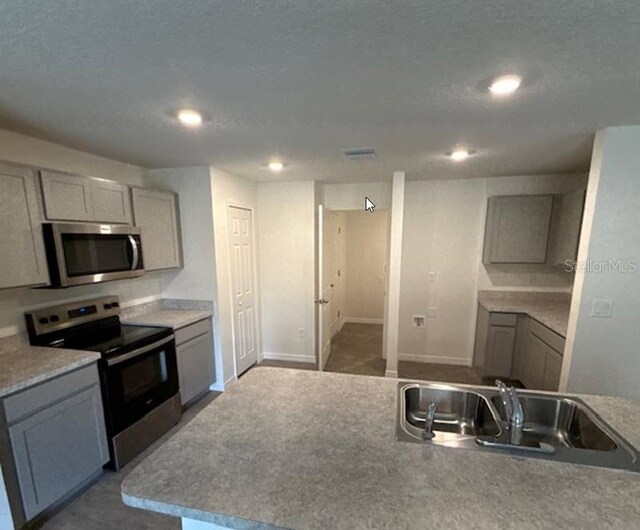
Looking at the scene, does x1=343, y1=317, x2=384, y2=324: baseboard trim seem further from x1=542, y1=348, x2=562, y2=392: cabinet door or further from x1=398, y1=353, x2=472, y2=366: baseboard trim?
x1=542, y1=348, x2=562, y2=392: cabinet door

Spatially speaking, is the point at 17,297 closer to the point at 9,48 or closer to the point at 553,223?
the point at 9,48

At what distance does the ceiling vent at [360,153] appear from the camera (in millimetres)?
2316

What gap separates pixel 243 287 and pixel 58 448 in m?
2.09

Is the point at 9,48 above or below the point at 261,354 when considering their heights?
above

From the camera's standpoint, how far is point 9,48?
1024mm

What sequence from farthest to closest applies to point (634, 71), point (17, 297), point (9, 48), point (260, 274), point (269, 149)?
point (260, 274)
point (269, 149)
point (17, 297)
point (634, 71)
point (9, 48)

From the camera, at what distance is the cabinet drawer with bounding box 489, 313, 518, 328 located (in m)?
3.10

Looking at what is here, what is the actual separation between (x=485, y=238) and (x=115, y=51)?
3.60m

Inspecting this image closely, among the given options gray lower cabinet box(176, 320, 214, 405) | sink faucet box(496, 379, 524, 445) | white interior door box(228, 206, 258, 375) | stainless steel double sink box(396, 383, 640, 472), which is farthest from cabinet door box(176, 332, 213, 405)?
sink faucet box(496, 379, 524, 445)

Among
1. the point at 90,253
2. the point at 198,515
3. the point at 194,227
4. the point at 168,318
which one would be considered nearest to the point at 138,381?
the point at 168,318

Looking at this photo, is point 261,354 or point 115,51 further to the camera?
point 261,354

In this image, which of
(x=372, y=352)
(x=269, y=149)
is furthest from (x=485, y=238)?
(x=269, y=149)

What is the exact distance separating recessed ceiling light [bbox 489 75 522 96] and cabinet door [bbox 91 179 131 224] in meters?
2.62

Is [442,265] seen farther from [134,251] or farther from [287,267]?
[134,251]
